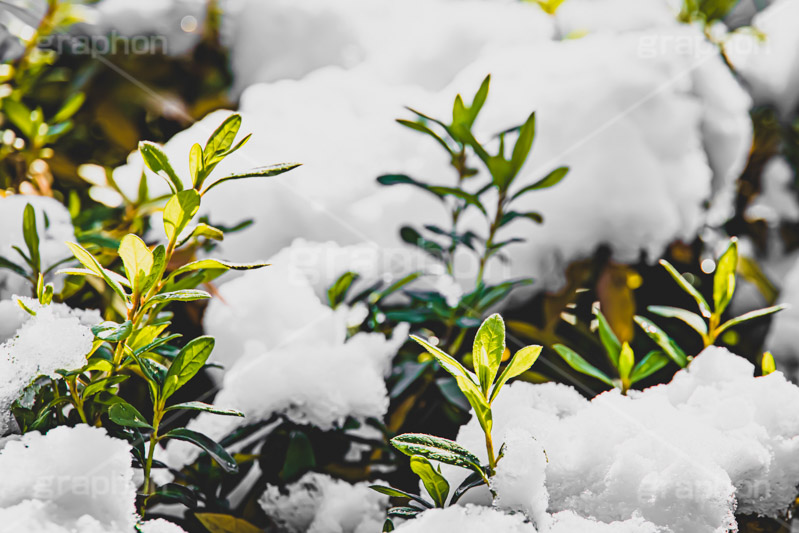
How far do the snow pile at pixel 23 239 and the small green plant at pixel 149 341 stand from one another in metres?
0.18

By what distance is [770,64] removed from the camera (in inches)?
52.7

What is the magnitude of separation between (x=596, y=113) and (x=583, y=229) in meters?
0.21

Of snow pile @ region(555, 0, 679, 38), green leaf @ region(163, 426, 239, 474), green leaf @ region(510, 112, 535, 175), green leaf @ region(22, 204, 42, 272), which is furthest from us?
snow pile @ region(555, 0, 679, 38)

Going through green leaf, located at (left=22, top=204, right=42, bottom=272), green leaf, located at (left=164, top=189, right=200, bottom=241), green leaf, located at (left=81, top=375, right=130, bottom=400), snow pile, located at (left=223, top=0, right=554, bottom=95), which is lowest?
green leaf, located at (left=81, top=375, right=130, bottom=400)

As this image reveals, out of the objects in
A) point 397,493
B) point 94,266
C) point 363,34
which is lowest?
point 397,493

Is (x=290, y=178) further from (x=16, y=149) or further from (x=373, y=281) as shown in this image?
(x=16, y=149)

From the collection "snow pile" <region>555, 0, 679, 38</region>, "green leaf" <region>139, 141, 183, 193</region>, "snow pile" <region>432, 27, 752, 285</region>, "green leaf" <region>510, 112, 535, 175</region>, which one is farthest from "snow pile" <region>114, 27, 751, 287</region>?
"green leaf" <region>139, 141, 183, 193</region>

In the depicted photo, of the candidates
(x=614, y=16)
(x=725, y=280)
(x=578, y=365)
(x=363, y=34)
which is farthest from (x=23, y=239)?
(x=614, y=16)

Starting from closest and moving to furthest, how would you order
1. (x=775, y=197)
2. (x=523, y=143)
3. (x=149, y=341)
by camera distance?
(x=149, y=341) < (x=523, y=143) < (x=775, y=197)

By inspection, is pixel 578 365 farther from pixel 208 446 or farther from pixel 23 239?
pixel 23 239

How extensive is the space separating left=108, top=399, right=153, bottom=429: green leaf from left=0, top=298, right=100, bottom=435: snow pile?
5cm

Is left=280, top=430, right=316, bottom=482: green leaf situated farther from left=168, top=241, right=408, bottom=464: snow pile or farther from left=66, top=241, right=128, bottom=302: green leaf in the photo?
left=66, top=241, right=128, bottom=302: green leaf

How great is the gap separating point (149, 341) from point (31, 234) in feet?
0.69

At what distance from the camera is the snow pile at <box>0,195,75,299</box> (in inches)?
29.8
